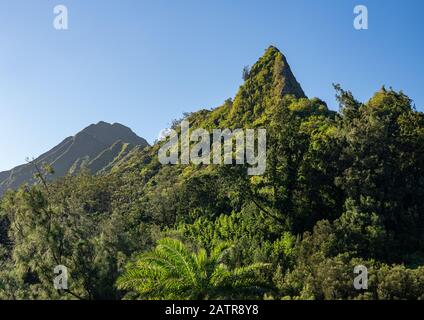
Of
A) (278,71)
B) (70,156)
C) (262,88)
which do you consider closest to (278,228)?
(262,88)

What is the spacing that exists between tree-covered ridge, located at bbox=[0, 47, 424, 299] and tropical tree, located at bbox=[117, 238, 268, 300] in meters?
0.04

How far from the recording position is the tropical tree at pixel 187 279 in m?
16.3

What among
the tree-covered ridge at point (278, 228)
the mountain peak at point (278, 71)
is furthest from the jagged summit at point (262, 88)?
the tree-covered ridge at point (278, 228)

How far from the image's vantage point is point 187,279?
16.6 metres

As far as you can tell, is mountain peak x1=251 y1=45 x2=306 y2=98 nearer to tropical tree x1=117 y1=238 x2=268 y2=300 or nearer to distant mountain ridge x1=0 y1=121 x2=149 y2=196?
tropical tree x1=117 y1=238 x2=268 y2=300

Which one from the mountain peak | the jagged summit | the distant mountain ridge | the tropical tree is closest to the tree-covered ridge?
the tropical tree

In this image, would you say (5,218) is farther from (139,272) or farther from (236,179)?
(139,272)

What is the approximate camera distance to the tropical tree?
16.3 meters

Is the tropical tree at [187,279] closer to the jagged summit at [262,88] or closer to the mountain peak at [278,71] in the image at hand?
the jagged summit at [262,88]

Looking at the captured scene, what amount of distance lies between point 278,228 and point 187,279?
10182 mm

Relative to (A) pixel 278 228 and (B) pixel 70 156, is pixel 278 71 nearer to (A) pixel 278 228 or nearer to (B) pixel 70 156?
(A) pixel 278 228

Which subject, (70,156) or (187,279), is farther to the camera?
(70,156)

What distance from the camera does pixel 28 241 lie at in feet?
65.3
